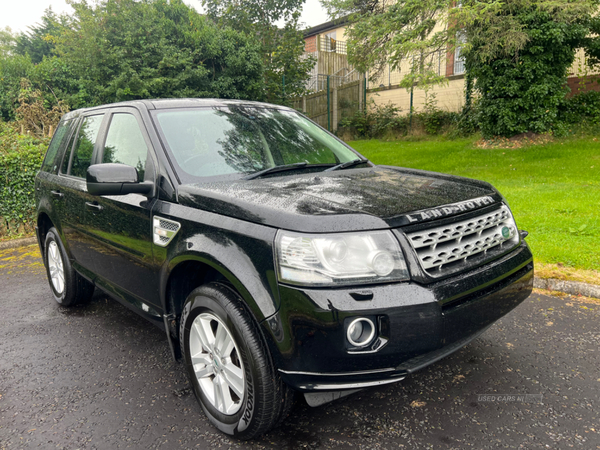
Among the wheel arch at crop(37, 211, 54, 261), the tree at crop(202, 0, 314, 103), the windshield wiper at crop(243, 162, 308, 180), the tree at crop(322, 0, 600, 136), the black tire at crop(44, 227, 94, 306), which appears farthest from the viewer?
the tree at crop(202, 0, 314, 103)

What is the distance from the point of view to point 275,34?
67.9 ft

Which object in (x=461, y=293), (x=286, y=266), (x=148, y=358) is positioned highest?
(x=286, y=266)

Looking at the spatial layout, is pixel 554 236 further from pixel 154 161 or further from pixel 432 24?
pixel 432 24

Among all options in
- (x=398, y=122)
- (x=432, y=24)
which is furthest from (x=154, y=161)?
(x=398, y=122)

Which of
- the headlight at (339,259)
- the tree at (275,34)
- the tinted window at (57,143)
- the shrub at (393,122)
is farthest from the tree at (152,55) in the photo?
the headlight at (339,259)

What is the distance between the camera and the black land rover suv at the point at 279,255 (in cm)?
202

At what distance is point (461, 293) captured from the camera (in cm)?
217

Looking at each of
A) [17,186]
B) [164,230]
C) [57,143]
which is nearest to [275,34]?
[17,186]

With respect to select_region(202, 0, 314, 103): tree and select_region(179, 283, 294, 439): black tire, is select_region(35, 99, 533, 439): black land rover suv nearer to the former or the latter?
select_region(179, 283, 294, 439): black tire

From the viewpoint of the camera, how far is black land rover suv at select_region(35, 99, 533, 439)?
6.64 feet

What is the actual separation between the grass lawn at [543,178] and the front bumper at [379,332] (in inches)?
132

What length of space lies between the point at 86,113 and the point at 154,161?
161 cm

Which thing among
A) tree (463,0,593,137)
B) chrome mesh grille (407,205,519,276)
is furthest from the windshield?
tree (463,0,593,137)

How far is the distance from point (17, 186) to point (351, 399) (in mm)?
6791
